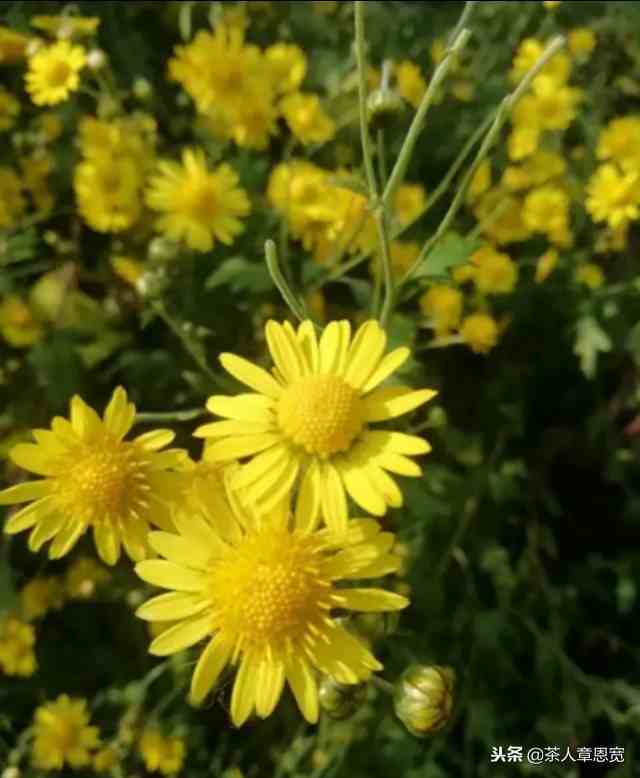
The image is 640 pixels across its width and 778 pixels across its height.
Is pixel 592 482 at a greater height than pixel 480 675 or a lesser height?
greater

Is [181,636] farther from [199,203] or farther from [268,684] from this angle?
[199,203]

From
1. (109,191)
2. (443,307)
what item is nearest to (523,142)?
(443,307)

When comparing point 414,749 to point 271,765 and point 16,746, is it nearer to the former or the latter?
point 271,765

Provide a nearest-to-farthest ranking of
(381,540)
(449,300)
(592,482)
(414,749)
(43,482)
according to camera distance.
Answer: (381,540) < (43,482) < (414,749) < (449,300) < (592,482)

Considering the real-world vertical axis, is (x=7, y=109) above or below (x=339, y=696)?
above

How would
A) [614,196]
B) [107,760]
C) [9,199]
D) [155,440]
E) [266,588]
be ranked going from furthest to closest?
[9,199], [614,196], [107,760], [155,440], [266,588]

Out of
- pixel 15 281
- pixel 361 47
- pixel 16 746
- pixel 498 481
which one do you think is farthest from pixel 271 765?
pixel 361 47

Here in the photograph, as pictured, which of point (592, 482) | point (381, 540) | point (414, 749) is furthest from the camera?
point (592, 482)
